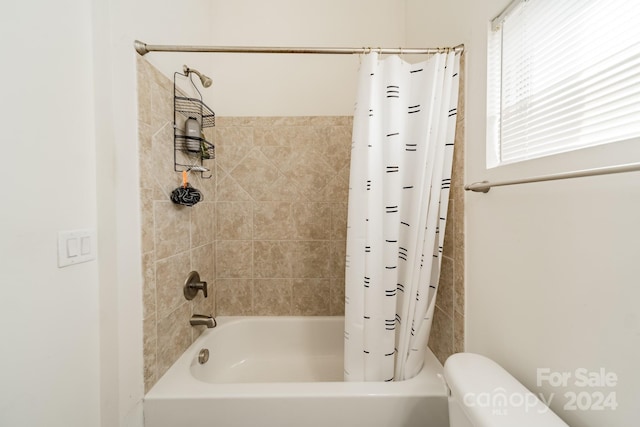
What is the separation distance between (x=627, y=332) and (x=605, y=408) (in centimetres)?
18

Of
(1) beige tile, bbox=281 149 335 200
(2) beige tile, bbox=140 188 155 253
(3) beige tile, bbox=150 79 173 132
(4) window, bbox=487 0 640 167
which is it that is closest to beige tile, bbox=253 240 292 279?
(1) beige tile, bbox=281 149 335 200

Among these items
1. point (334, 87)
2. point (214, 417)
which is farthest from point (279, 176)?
point (214, 417)

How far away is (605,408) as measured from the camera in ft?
1.67

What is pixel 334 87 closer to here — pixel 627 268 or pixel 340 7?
pixel 340 7

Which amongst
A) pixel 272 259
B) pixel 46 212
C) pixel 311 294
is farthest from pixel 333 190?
pixel 46 212

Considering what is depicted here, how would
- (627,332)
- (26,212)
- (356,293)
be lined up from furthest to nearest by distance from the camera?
1. (356,293)
2. (26,212)
3. (627,332)

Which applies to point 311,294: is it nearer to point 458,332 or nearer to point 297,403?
point 297,403

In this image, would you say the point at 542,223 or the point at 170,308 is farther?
the point at 170,308

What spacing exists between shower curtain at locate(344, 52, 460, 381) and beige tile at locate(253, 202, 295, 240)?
0.72 metres

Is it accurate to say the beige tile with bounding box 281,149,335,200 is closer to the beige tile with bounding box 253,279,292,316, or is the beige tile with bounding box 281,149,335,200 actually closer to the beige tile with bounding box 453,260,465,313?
the beige tile with bounding box 253,279,292,316

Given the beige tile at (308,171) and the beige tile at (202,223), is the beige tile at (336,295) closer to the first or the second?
the beige tile at (308,171)

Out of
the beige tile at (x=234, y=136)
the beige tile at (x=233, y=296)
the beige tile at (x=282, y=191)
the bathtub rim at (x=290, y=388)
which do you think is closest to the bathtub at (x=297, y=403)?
the bathtub rim at (x=290, y=388)

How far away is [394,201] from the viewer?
101 centimetres

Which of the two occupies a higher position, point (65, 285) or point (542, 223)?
point (542, 223)
